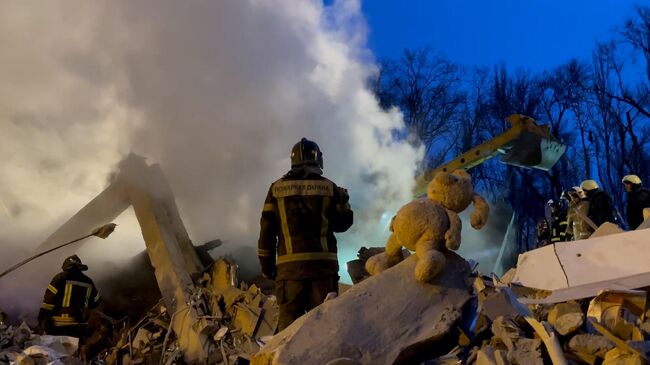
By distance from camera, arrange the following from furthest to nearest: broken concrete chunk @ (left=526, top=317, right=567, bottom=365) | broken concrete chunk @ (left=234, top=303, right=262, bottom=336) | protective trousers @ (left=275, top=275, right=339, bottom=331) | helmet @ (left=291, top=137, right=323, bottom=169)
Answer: broken concrete chunk @ (left=234, top=303, right=262, bottom=336), helmet @ (left=291, top=137, right=323, bottom=169), protective trousers @ (left=275, top=275, right=339, bottom=331), broken concrete chunk @ (left=526, top=317, right=567, bottom=365)

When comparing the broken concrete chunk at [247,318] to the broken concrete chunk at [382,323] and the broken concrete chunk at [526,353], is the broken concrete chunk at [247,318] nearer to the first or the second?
the broken concrete chunk at [382,323]

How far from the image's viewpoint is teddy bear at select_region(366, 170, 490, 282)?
123 inches

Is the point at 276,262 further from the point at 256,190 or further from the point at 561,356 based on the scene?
the point at 256,190

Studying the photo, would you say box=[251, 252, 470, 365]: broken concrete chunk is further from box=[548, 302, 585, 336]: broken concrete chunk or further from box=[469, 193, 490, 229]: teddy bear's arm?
box=[548, 302, 585, 336]: broken concrete chunk

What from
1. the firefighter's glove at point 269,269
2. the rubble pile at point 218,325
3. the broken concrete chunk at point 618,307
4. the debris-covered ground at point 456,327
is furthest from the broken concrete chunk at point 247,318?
the broken concrete chunk at point 618,307

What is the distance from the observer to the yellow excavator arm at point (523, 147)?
940 cm

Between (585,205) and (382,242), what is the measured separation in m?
4.58

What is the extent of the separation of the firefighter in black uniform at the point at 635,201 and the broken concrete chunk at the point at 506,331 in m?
4.96

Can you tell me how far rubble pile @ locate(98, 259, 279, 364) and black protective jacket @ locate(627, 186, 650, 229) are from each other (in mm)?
4225

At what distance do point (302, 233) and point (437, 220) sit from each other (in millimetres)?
1218

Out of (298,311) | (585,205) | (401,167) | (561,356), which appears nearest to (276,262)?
(298,311)

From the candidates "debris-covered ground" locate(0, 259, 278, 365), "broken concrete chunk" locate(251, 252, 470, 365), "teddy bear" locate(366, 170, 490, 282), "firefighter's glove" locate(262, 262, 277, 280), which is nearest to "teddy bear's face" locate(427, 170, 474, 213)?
"teddy bear" locate(366, 170, 490, 282)

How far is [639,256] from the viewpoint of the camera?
3.63 metres

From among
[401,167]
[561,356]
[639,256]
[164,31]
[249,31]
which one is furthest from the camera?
[401,167]
